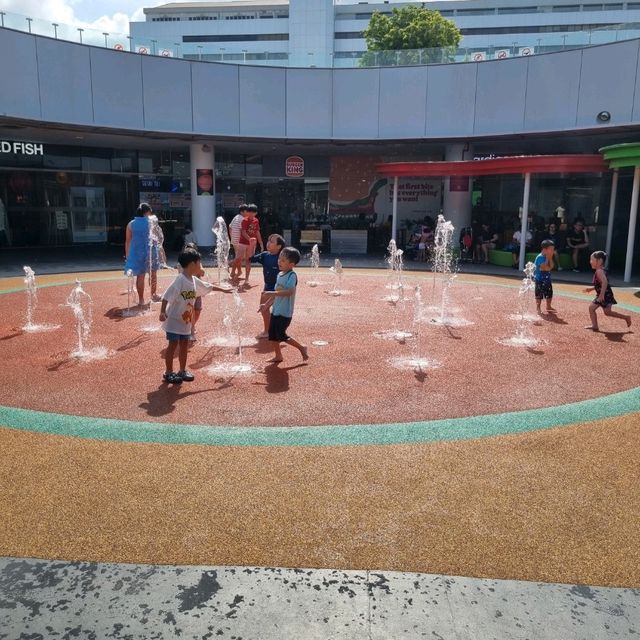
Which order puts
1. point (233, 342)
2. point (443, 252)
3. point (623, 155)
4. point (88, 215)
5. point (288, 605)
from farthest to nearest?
point (88, 215), point (443, 252), point (623, 155), point (233, 342), point (288, 605)

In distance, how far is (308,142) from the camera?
2316 centimetres

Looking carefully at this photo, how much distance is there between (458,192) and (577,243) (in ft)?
17.5

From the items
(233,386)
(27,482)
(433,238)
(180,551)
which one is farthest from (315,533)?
(433,238)

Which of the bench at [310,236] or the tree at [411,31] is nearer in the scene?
the bench at [310,236]

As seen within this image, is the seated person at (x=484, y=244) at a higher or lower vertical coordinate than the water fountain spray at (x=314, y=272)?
higher

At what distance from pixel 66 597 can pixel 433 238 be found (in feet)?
66.6

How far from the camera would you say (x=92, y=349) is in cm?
867

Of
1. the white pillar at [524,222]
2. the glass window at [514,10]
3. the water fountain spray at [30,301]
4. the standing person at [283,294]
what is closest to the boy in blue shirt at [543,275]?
the standing person at [283,294]

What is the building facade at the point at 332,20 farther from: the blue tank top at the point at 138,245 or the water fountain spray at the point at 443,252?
the blue tank top at the point at 138,245

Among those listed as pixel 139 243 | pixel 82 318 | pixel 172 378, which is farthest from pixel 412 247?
pixel 172 378

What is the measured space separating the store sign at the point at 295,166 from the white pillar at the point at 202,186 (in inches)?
201

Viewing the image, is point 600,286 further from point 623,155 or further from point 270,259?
point 623,155

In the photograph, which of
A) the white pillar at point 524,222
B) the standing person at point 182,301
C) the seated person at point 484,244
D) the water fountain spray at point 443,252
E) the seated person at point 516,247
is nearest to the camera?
the standing person at point 182,301

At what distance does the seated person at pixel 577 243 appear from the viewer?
19.1 m
